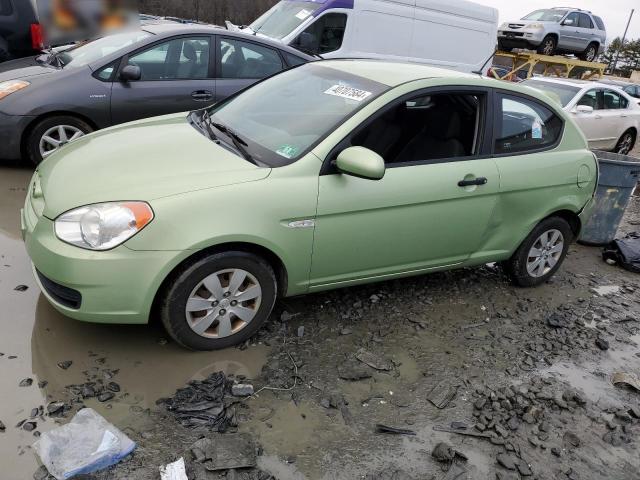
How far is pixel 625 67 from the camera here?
55.3 meters

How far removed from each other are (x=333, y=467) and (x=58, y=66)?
207 inches

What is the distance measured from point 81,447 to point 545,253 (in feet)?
12.1

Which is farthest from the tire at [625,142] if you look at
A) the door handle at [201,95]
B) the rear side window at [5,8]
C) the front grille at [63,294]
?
the front grille at [63,294]

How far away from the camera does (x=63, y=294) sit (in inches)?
114

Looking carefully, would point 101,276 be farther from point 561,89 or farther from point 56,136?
point 561,89

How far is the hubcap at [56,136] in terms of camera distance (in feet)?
18.3

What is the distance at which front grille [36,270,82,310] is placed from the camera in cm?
286

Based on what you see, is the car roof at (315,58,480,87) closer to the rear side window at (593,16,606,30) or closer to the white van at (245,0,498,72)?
the white van at (245,0,498,72)

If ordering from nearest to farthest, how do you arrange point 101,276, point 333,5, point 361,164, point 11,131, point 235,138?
point 101,276 → point 361,164 → point 235,138 → point 11,131 → point 333,5

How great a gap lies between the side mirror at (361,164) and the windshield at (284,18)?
7458 mm

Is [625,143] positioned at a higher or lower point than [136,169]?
lower

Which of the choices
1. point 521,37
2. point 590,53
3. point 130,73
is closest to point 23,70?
point 130,73

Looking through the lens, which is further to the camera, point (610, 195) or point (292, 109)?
point (610, 195)

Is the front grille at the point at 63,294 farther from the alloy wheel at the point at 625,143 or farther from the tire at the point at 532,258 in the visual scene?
the alloy wheel at the point at 625,143
